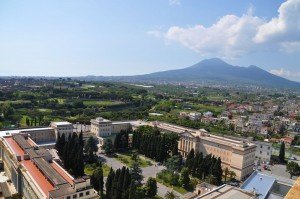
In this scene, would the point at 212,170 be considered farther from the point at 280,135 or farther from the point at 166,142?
the point at 280,135

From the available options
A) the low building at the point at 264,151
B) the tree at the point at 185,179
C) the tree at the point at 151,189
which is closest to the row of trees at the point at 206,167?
the tree at the point at 185,179

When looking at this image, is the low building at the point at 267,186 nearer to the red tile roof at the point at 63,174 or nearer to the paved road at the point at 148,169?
the paved road at the point at 148,169

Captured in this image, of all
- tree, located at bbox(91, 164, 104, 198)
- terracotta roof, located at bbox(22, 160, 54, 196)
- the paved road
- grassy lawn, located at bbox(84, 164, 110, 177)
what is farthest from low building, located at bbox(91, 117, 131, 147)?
terracotta roof, located at bbox(22, 160, 54, 196)

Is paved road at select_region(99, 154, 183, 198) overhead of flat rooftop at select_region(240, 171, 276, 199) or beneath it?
beneath

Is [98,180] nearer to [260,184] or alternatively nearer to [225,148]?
[260,184]

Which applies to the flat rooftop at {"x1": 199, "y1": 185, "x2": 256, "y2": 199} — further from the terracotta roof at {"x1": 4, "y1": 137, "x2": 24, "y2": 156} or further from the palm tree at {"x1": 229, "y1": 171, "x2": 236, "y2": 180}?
the terracotta roof at {"x1": 4, "y1": 137, "x2": 24, "y2": 156}

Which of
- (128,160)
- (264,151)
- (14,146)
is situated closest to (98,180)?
(14,146)
